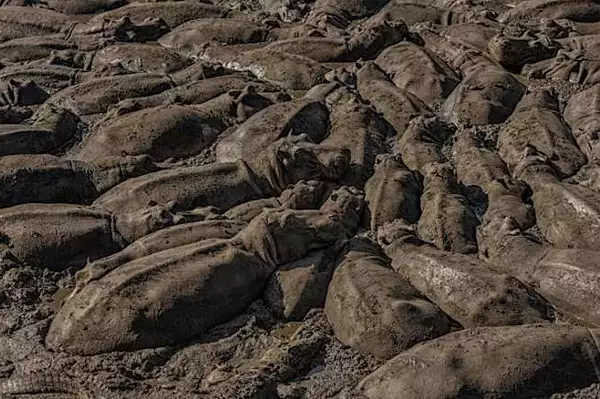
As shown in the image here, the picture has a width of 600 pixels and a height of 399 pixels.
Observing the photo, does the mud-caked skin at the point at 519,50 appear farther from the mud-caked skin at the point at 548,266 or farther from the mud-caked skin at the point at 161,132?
the mud-caked skin at the point at 548,266

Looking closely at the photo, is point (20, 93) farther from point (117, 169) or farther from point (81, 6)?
point (81, 6)

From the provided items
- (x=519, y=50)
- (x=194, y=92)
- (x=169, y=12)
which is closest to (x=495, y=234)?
(x=519, y=50)

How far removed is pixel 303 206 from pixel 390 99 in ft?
10.5

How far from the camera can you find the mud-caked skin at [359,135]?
11.3 metres

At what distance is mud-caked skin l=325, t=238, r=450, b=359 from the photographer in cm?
819

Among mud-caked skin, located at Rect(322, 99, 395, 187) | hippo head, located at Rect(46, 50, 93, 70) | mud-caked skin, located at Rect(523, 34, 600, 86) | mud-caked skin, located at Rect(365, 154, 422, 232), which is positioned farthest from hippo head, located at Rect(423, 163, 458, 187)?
hippo head, located at Rect(46, 50, 93, 70)

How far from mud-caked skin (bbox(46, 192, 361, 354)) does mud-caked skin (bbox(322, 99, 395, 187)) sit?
1.64 metres

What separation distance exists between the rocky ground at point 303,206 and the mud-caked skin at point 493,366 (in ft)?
0.06

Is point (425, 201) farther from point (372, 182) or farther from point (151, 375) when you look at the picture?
point (151, 375)

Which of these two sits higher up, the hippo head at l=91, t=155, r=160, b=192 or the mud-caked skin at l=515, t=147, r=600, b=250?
the mud-caked skin at l=515, t=147, r=600, b=250

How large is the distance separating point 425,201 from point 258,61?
16.4 feet

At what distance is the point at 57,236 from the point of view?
32.5ft

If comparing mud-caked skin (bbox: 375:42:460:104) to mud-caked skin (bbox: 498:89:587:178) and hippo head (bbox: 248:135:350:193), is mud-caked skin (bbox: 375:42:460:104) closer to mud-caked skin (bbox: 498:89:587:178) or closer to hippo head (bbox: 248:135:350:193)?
mud-caked skin (bbox: 498:89:587:178)

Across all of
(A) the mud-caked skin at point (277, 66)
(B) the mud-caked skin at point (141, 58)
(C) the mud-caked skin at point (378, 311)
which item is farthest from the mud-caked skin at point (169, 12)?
(C) the mud-caked skin at point (378, 311)
